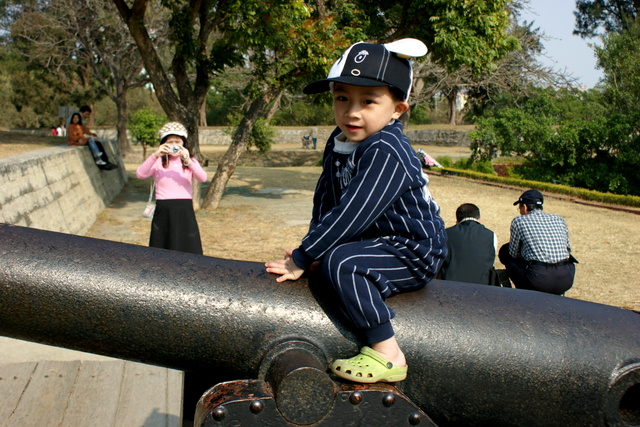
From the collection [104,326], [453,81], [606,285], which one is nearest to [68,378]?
[104,326]

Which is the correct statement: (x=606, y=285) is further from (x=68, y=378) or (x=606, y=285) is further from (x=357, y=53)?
(x=357, y=53)

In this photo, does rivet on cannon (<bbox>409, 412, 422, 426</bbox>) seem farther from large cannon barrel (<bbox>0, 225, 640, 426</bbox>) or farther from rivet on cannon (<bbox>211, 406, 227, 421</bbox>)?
rivet on cannon (<bbox>211, 406, 227, 421</bbox>)

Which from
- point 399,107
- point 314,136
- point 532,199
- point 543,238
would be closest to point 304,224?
point 532,199

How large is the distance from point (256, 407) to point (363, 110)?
0.83 meters

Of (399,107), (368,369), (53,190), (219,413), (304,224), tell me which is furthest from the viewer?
(304,224)

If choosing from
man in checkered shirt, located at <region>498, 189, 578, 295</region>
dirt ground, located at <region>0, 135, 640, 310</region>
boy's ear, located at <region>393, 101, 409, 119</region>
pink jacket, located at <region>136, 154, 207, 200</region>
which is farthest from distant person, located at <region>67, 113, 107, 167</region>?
boy's ear, located at <region>393, 101, 409, 119</region>

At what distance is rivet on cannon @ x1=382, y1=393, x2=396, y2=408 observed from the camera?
1.64 m

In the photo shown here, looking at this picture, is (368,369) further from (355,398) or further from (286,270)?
(286,270)

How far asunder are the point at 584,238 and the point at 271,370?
10.6 m

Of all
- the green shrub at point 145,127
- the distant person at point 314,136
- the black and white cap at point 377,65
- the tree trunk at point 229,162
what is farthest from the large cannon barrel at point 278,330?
the distant person at point 314,136

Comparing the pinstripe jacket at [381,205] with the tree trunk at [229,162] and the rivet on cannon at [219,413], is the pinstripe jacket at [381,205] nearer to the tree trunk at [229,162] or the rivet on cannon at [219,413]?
the rivet on cannon at [219,413]

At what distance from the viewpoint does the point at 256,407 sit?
5.24ft

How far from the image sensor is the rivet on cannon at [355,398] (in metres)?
1.64

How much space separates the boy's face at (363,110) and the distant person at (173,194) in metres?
4.30
